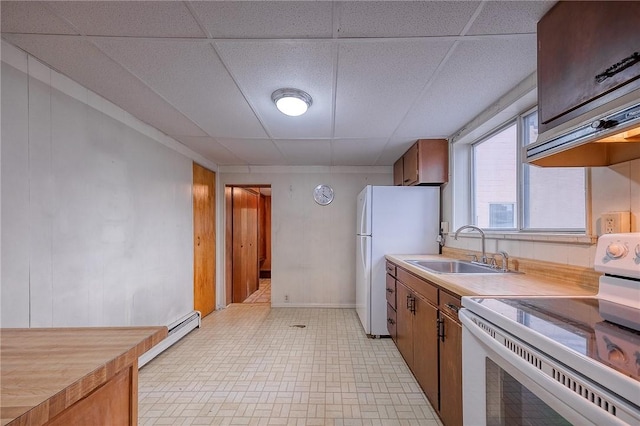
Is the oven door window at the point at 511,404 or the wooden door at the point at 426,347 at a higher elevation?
the oven door window at the point at 511,404

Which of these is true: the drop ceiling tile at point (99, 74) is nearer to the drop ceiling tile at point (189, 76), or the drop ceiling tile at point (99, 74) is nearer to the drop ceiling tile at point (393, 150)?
the drop ceiling tile at point (189, 76)

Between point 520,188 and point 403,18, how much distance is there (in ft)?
5.14

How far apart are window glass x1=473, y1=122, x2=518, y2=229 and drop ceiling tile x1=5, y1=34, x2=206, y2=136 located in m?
2.70

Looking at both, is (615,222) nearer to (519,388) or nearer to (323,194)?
(519,388)

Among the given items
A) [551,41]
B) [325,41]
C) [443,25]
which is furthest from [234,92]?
[551,41]

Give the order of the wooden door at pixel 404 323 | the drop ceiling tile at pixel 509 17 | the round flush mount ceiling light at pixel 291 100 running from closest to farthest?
the drop ceiling tile at pixel 509 17 → the round flush mount ceiling light at pixel 291 100 → the wooden door at pixel 404 323

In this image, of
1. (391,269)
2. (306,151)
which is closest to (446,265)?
(391,269)

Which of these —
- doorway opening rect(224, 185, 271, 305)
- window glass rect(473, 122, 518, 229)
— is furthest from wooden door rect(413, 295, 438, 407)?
doorway opening rect(224, 185, 271, 305)

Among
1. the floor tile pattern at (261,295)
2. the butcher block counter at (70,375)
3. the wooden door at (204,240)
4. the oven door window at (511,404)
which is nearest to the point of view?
the butcher block counter at (70,375)

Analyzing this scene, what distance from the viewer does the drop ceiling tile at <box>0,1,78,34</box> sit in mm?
1202

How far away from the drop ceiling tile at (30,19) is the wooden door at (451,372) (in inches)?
92.9

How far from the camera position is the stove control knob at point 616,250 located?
1.03 metres

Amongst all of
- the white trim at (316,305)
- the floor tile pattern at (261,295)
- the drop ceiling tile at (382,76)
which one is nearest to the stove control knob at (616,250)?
the drop ceiling tile at (382,76)

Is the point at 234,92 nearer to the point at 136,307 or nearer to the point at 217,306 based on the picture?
the point at 136,307
